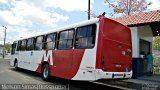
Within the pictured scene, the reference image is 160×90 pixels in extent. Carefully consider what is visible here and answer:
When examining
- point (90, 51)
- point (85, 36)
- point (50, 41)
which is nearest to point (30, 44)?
point (50, 41)

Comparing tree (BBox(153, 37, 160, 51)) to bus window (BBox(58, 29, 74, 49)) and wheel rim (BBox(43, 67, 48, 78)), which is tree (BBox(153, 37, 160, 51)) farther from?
bus window (BBox(58, 29, 74, 49))

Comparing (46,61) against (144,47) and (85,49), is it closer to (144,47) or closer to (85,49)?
(85,49)

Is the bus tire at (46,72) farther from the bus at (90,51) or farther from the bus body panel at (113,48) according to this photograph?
the bus body panel at (113,48)

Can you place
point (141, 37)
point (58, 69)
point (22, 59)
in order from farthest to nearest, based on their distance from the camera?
1. point (22, 59)
2. point (141, 37)
3. point (58, 69)

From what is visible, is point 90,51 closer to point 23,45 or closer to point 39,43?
point 39,43

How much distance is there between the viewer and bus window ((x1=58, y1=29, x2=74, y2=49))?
12128 millimetres

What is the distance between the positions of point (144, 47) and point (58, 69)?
781cm

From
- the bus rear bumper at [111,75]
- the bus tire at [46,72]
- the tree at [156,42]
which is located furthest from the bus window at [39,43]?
the tree at [156,42]

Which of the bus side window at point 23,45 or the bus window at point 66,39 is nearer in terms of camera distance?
the bus window at point 66,39

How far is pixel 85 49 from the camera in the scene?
10797 millimetres

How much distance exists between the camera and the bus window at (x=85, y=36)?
10.5 meters

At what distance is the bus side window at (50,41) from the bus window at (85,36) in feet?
8.87

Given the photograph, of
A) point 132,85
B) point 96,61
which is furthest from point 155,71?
point 96,61

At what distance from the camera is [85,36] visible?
431 inches
